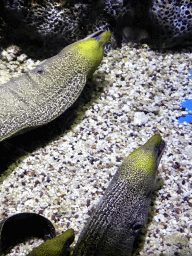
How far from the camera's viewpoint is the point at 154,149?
173 centimetres

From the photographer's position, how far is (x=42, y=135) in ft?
6.77

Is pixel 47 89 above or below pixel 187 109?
above

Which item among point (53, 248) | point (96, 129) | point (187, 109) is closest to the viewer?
point (53, 248)

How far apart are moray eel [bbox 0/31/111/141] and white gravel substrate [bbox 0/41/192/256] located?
271 millimetres

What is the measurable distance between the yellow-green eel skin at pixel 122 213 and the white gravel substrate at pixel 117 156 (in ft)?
0.68

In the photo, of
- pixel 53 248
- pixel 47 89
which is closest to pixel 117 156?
pixel 47 89

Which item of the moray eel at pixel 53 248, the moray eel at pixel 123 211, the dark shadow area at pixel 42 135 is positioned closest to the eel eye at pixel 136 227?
the moray eel at pixel 123 211

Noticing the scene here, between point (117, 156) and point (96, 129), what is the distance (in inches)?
12.7

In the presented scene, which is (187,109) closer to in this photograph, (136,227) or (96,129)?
(96,129)

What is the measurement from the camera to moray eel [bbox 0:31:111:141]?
5.99 ft

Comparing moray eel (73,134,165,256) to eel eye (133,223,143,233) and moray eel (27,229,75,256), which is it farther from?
moray eel (27,229,75,256)

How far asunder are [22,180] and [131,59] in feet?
5.67

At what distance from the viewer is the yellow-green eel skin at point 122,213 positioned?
4.47 feet

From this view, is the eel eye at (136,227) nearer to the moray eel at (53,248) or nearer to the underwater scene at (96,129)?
the underwater scene at (96,129)
